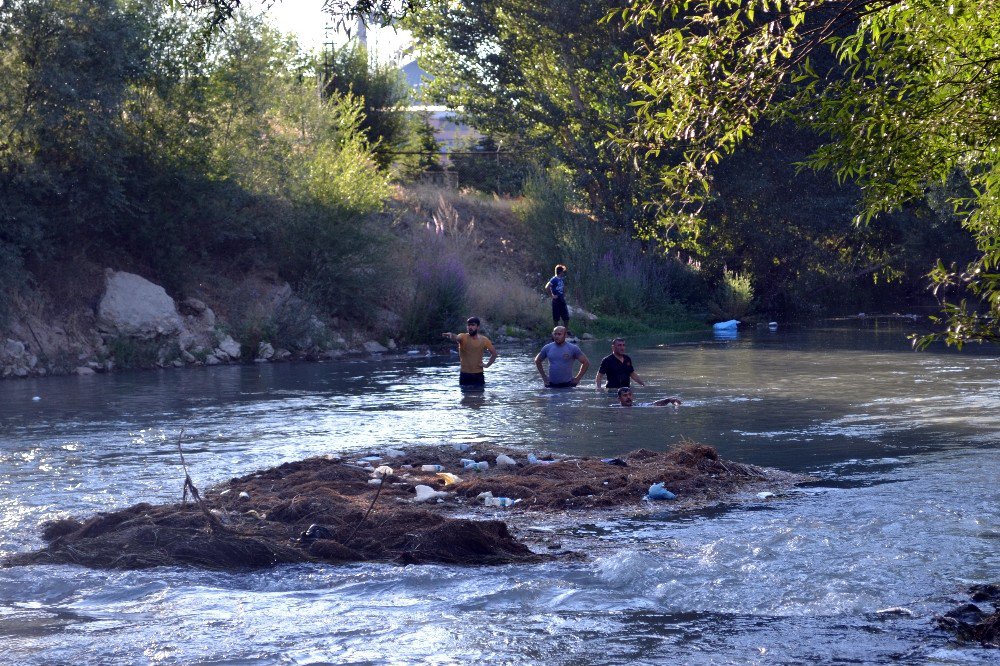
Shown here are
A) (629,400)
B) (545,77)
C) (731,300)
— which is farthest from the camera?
(545,77)

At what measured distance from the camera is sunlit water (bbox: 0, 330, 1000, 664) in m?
7.55

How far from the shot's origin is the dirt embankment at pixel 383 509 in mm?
9523

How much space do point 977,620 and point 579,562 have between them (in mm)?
3000

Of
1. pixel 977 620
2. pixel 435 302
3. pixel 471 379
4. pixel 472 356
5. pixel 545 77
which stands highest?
pixel 545 77

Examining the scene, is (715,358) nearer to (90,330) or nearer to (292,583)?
(90,330)

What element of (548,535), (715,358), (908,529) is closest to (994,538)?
(908,529)

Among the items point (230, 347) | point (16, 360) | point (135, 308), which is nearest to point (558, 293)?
point (230, 347)

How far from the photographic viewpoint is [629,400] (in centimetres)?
1906

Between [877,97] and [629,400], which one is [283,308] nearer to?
[629,400]

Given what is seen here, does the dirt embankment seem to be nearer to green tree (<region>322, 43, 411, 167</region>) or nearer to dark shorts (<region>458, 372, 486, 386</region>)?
dark shorts (<region>458, 372, 486, 386</region>)

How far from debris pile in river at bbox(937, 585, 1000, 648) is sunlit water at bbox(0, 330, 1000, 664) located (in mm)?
140

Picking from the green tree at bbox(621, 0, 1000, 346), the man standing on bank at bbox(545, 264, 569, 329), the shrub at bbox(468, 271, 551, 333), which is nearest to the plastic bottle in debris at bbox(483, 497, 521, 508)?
the green tree at bbox(621, 0, 1000, 346)

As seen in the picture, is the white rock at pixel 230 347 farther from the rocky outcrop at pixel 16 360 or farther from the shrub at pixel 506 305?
the shrub at pixel 506 305

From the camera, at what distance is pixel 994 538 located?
986 cm
